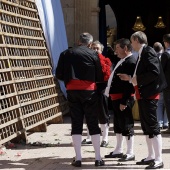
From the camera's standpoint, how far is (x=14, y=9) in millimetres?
9312

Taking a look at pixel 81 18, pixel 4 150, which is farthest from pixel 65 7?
pixel 4 150

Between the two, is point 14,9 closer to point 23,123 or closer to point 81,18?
point 23,123

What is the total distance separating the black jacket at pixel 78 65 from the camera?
6773mm

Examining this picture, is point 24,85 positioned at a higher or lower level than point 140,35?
lower

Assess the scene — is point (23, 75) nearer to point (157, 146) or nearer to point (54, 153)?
point (54, 153)

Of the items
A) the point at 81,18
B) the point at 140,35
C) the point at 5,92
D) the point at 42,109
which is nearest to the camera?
the point at 140,35

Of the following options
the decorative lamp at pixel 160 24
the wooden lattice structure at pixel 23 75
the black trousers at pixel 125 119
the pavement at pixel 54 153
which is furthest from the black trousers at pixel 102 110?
the decorative lamp at pixel 160 24

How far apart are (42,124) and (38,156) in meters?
2.38

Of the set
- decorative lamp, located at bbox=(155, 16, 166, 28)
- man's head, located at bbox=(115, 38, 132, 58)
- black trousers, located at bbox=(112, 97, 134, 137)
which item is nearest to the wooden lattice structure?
black trousers, located at bbox=(112, 97, 134, 137)

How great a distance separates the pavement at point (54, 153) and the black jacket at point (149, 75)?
101cm

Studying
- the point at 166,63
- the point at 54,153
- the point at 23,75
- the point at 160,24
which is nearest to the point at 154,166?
the point at 54,153

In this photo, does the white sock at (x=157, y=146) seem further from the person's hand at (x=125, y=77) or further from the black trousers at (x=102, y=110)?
the black trousers at (x=102, y=110)

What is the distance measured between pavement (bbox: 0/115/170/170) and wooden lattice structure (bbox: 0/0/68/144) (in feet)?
0.79

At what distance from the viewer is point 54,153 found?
780 cm
